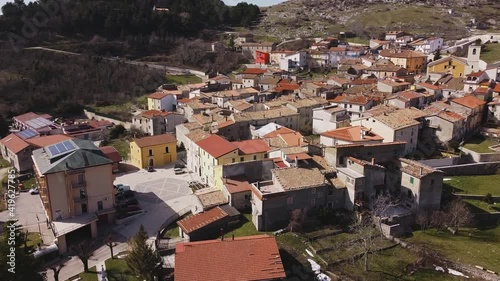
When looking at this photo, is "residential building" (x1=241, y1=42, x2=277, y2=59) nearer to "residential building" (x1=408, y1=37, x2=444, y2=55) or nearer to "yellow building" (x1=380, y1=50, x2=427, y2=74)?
"residential building" (x1=408, y1=37, x2=444, y2=55)

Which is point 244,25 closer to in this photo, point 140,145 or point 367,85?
point 367,85

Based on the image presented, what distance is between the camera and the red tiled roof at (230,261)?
2291 cm

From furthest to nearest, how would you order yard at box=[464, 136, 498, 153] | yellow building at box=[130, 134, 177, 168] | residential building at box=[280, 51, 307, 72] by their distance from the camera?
residential building at box=[280, 51, 307, 72] < yellow building at box=[130, 134, 177, 168] < yard at box=[464, 136, 498, 153]

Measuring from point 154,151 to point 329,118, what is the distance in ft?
61.3

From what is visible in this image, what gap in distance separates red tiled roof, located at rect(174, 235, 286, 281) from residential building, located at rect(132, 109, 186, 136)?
97.2 feet

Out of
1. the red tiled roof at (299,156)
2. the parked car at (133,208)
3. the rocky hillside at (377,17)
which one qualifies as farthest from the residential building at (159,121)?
the rocky hillside at (377,17)

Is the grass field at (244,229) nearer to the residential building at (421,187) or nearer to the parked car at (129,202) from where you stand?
the parked car at (129,202)

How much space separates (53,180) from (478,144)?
39.5 meters

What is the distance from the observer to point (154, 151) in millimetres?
43500

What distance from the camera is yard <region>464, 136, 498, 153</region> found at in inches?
1658

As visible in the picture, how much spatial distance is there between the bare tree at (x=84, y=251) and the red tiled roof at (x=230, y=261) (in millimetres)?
6352

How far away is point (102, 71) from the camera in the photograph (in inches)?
3295

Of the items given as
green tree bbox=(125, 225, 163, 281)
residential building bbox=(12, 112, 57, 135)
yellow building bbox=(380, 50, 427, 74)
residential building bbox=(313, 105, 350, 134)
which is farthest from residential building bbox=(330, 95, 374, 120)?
residential building bbox=(12, 112, 57, 135)

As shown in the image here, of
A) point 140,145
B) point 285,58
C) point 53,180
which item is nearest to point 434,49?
point 285,58
